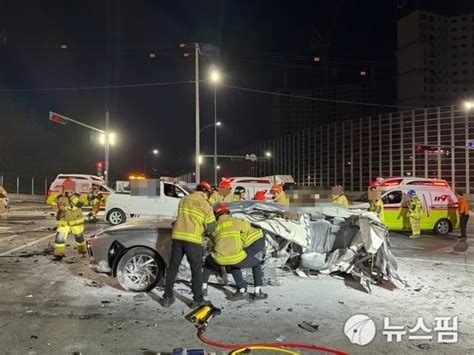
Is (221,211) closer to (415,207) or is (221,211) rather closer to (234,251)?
(234,251)

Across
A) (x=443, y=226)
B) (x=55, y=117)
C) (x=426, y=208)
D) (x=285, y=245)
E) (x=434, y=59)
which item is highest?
(x=434, y=59)

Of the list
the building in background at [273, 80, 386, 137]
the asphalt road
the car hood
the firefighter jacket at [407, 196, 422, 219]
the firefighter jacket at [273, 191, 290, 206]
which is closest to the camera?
the asphalt road

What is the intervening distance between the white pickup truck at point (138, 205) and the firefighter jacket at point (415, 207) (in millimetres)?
7598

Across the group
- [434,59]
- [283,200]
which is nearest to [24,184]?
[283,200]

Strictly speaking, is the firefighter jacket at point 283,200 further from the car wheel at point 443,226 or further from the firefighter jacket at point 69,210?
the car wheel at point 443,226

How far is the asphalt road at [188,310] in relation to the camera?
15.3 ft

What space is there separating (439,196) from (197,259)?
12.3 m

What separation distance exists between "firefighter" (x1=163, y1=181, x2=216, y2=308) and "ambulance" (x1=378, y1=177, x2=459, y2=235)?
35.3ft

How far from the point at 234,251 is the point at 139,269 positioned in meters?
1.60

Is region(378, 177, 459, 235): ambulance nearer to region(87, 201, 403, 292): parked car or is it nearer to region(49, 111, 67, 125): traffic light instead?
region(87, 201, 403, 292): parked car

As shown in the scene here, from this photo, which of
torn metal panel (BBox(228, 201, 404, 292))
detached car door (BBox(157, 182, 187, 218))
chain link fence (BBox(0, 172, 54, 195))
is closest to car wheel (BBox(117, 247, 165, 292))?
torn metal panel (BBox(228, 201, 404, 292))

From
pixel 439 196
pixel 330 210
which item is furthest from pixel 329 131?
pixel 330 210

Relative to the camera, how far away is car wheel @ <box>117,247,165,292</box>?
657 centimetres

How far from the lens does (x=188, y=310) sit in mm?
5742
